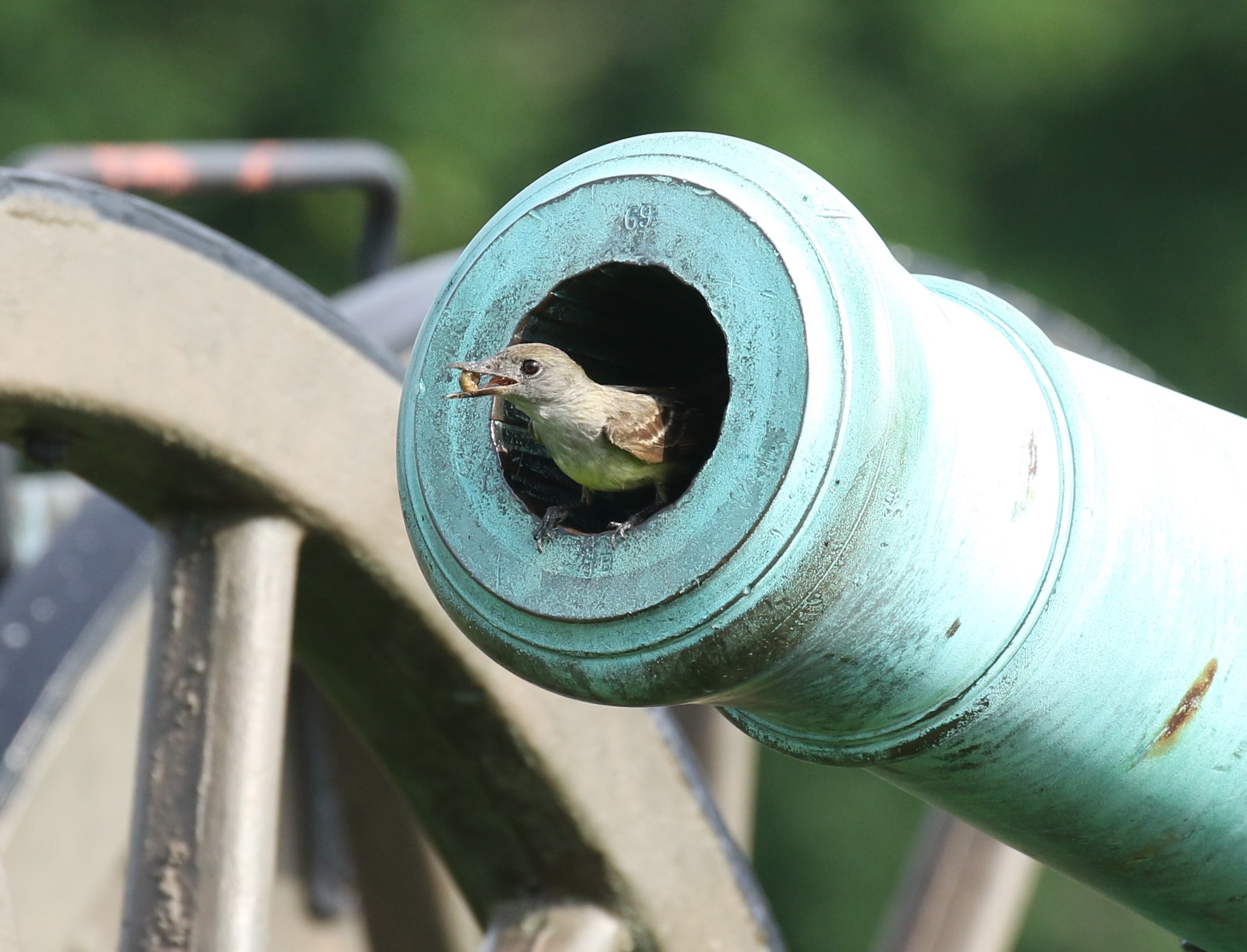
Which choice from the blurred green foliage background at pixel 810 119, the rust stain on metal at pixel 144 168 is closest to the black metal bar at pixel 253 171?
the rust stain on metal at pixel 144 168

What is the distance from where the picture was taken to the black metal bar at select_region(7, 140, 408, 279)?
2594mm

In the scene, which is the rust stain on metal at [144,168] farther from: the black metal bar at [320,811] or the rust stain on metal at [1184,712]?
the rust stain on metal at [1184,712]

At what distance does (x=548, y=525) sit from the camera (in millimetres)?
1116

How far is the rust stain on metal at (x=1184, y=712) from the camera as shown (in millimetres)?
1198

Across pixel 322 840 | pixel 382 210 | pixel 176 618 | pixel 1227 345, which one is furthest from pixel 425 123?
pixel 176 618

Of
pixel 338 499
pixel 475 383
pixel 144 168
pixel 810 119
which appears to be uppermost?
pixel 810 119

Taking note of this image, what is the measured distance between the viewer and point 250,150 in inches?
109

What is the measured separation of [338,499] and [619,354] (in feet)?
1.66

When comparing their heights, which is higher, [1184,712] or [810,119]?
[810,119]

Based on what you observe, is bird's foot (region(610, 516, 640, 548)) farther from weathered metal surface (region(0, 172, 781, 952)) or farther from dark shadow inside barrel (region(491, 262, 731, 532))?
weathered metal surface (region(0, 172, 781, 952))

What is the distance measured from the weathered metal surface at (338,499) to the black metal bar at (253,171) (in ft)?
2.83

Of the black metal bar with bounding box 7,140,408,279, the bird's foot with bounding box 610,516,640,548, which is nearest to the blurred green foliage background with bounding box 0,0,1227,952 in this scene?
the black metal bar with bounding box 7,140,408,279

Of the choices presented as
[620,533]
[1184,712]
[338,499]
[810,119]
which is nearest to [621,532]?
[620,533]

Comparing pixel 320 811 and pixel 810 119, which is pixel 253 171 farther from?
pixel 810 119
